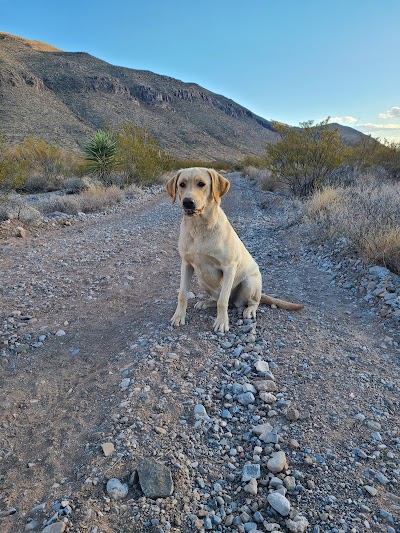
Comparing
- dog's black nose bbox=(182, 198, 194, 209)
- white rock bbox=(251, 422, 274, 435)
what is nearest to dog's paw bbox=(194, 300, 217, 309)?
dog's black nose bbox=(182, 198, 194, 209)

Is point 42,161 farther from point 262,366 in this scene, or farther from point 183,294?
point 262,366

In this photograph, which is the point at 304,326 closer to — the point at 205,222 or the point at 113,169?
the point at 205,222

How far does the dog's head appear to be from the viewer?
3.26 meters

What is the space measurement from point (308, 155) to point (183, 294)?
441 inches

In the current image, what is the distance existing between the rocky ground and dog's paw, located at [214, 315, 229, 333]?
0.07m

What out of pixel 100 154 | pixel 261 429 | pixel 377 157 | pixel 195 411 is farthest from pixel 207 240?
pixel 377 157

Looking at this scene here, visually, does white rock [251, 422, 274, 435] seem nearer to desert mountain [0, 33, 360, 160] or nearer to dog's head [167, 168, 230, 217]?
dog's head [167, 168, 230, 217]

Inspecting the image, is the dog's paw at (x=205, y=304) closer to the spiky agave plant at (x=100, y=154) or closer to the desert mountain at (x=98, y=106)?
the spiky agave plant at (x=100, y=154)

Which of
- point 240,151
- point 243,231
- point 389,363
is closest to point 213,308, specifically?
point 389,363

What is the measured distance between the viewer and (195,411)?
2533mm

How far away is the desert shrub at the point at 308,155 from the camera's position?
1302 cm

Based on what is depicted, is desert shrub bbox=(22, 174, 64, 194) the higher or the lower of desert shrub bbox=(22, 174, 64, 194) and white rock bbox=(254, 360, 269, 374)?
the lower

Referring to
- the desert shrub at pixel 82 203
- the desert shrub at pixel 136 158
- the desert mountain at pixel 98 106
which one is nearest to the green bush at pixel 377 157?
the desert shrub at pixel 136 158

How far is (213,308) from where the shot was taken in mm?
4215
